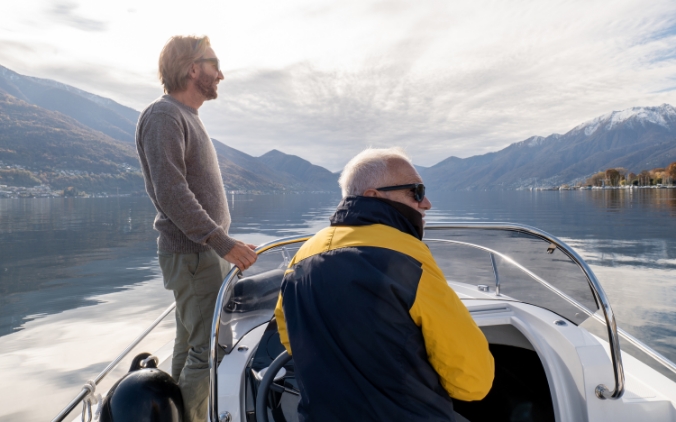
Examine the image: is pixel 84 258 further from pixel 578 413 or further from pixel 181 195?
pixel 578 413

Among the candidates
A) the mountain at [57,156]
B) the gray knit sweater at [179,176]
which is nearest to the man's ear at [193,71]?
the gray knit sweater at [179,176]

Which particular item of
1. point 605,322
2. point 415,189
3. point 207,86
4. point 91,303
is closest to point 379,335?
point 415,189

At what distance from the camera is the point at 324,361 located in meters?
1.08

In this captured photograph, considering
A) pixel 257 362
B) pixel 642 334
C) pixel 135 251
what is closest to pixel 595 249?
pixel 642 334

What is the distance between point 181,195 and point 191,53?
0.76 meters

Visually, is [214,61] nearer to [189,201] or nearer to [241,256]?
[189,201]

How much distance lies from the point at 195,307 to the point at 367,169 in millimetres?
1279

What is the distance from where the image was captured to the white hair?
4.38 feet

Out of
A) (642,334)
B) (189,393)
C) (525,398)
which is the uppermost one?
(189,393)

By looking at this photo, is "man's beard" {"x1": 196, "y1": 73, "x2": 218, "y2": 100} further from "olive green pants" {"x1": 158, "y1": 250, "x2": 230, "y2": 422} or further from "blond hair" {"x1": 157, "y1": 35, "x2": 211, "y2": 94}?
"olive green pants" {"x1": 158, "y1": 250, "x2": 230, "y2": 422}

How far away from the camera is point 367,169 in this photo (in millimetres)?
1353

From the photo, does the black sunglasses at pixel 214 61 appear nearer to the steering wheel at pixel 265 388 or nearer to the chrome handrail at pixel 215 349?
the chrome handrail at pixel 215 349

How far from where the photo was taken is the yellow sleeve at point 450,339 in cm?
104

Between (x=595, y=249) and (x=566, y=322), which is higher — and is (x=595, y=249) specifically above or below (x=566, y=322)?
below
